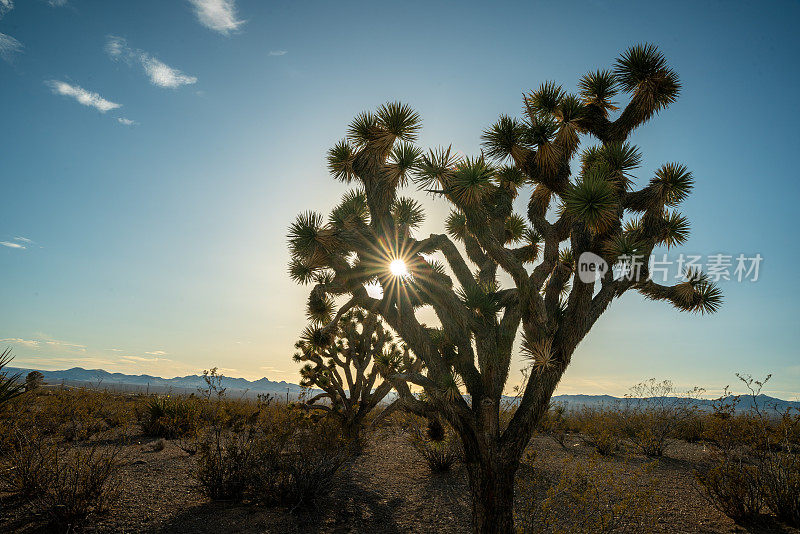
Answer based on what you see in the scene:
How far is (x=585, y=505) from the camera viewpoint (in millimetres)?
4777

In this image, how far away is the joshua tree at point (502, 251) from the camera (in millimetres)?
5832

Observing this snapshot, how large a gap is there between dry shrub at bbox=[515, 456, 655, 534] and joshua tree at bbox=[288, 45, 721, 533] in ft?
2.42

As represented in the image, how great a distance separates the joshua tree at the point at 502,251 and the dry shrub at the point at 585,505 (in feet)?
2.42

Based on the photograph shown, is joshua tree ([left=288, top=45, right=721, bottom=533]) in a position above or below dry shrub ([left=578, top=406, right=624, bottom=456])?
above

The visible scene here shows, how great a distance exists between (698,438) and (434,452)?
13.2 metres

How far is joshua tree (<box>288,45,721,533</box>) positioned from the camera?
583 cm

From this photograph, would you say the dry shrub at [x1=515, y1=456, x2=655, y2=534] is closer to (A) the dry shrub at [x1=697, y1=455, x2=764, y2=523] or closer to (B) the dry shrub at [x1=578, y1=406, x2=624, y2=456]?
(A) the dry shrub at [x1=697, y1=455, x2=764, y2=523]

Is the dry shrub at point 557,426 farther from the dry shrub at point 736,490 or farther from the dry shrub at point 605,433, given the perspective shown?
the dry shrub at point 736,490

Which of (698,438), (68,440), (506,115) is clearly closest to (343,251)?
(506,115)

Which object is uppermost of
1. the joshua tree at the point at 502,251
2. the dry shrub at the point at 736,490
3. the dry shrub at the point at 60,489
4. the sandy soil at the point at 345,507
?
the joshua tree at the point at 502,251

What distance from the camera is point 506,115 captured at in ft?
23.2

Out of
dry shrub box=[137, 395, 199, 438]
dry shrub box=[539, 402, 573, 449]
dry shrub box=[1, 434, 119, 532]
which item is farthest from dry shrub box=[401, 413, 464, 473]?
dry shrub box=[137, 395, 199, 438]

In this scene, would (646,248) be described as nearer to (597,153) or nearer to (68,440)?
(597,153)

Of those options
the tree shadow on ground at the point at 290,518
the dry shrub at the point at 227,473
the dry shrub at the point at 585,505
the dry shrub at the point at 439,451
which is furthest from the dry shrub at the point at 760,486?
the dry shrub at the point at 227,473
